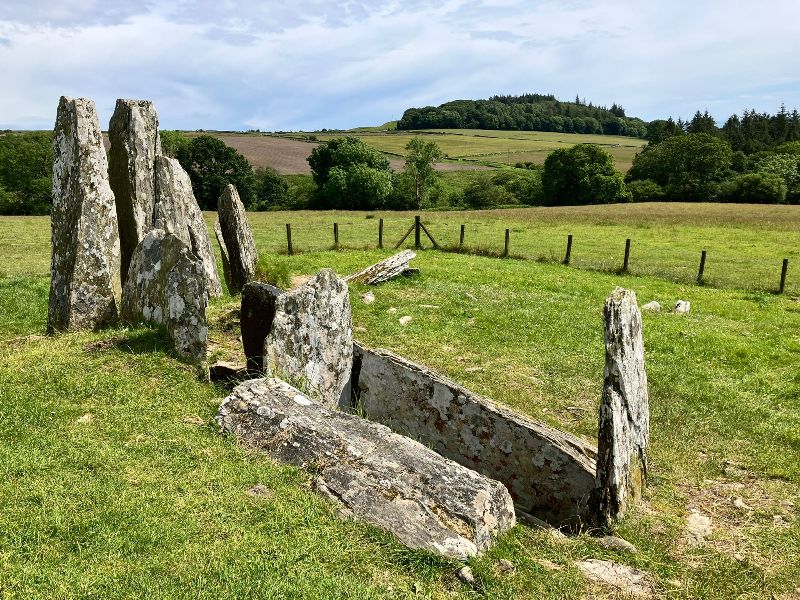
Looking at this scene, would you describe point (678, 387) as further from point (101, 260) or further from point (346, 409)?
point (101, 260)

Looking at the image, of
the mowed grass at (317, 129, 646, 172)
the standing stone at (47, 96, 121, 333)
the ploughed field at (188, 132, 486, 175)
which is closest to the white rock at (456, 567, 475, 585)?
the standing stone at (47, 96, 121, 333)

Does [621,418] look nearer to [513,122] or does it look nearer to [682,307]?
[682,307]

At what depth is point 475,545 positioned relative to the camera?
5.15 metres

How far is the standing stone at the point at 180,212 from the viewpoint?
46.0 ft

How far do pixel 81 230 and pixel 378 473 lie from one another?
816 centimetres

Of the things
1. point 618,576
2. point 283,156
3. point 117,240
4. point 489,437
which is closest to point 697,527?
point 618,576

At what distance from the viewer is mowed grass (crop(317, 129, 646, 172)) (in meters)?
117

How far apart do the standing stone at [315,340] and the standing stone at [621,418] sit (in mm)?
3759

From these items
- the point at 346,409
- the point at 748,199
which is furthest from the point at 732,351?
the point at 748,199

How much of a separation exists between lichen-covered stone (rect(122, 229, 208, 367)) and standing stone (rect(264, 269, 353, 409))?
61.7 inches

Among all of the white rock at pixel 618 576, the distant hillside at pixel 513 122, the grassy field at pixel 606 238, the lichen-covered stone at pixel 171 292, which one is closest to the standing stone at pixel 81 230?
the lichen-covered stone at pixel 171 292

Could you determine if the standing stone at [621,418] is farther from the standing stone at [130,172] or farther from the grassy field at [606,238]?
the grassy field at [606,238]

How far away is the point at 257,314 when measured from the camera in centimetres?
945

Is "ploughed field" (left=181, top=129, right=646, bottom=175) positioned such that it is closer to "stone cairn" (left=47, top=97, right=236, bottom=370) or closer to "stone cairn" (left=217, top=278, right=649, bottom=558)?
"stone cairn" (left=47, top=97, right=236, bottom=370)
